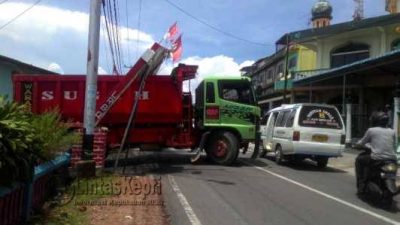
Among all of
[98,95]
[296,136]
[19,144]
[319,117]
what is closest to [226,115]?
[296,136]

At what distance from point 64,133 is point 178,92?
305 inches

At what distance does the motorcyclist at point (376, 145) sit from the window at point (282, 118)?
24.8 ft

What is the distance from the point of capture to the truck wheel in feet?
58.3

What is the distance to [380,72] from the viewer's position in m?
28.8

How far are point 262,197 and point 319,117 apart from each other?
7.02 m

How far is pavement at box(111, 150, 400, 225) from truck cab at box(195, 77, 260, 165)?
63cm

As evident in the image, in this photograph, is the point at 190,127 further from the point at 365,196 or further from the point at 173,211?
the point at 173,211

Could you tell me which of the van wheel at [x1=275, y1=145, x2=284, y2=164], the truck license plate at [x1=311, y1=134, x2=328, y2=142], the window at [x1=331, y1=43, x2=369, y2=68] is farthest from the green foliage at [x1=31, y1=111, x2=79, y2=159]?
the window at [x1=331, y1=43, x2=369, y2=68]

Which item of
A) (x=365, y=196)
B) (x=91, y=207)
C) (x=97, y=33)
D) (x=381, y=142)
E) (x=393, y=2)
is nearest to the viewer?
(x=91, y=207)

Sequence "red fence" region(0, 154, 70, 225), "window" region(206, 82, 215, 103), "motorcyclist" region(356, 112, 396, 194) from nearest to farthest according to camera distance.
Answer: "red fence" region(0, 154, 70, 225), "motorcyclist" region(356, 112, 396, 194), "window" region(206, 82, 215, 103)

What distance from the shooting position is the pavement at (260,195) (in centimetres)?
916

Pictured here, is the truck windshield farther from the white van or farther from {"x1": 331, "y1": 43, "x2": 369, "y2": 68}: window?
{"x1": 331, "y1": 43, "x2": 369, "y2": 68}: window

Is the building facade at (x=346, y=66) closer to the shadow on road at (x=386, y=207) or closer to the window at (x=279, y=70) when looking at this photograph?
the window at (x=279, y=70)

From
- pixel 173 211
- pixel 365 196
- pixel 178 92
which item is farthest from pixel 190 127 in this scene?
pixel 173 211
